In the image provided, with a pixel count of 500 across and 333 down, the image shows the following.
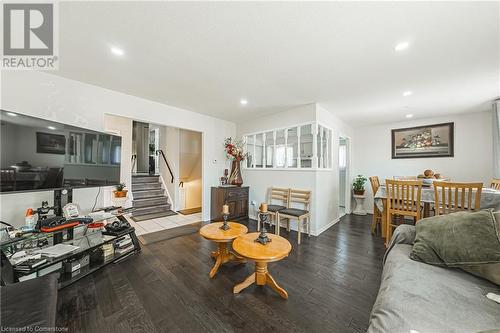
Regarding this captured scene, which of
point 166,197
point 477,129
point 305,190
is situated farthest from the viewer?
point 166,197

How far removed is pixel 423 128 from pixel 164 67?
5.71 meters

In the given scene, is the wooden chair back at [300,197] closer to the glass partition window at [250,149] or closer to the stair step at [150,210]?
the glass partition window at [250,149]

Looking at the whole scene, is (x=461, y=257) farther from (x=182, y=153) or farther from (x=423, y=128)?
(x=182, y=153)

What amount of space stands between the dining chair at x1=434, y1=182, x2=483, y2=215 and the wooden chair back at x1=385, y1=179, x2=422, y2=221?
0.21 meters

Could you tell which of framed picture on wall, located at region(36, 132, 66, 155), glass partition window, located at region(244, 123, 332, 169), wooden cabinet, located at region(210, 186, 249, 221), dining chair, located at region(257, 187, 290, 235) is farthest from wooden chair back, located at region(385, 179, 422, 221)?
framed picture on wall, located at region(36, 132, 66, 155)

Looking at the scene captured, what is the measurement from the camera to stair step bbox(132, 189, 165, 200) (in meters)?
4.99

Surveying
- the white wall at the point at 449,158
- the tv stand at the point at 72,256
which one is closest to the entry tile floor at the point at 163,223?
the tv stand at the point at 72,256

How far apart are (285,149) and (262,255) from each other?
2.58 meters

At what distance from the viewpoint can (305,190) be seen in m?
3.58

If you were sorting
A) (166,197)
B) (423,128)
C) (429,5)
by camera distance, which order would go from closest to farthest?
1. (429,5)
2. (423,128)
3. (166,197)

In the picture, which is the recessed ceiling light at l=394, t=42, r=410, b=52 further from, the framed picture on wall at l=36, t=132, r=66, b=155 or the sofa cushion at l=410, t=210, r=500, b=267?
the framed picture on wall at l=36, t=132, r=66, b=155

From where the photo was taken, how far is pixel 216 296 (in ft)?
5.73

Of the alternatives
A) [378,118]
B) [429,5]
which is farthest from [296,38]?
[378,118]

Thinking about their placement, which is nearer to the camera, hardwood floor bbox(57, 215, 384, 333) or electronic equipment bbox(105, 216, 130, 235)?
hardwood floor bbox(57, 215, 384, 333)
